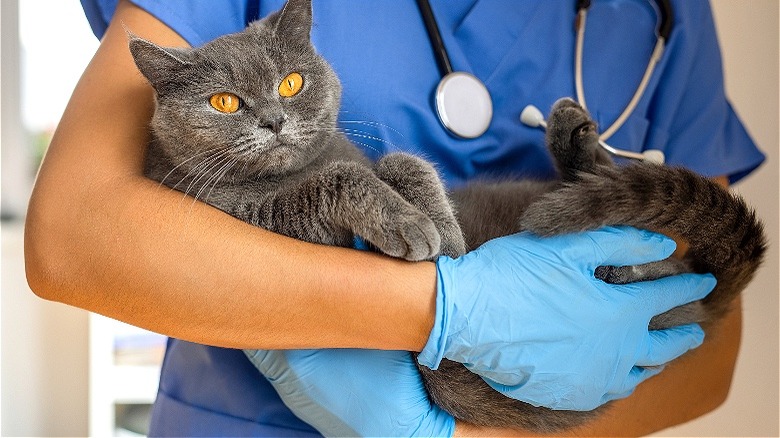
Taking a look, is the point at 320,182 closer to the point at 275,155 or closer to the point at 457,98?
the point at 275,155

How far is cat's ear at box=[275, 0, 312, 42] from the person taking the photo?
0.91 metres

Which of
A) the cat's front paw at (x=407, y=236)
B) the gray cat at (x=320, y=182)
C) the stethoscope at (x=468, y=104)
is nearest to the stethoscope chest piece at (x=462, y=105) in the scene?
the stethoscope at (x=468, y=104)

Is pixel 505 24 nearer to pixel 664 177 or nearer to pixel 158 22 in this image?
pixel 664 177

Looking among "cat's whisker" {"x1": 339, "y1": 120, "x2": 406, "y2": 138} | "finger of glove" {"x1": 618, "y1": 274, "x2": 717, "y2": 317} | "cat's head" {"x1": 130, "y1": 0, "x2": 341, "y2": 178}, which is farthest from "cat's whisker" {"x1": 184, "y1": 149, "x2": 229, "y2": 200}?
"finger of glove" {"x1": 618, "y1": 274, "x2": 717, "y2": 317}

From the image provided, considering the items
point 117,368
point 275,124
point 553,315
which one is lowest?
point 117,368

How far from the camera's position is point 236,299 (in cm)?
78

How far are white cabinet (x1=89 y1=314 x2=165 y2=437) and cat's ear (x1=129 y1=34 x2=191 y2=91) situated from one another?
147 centimetres

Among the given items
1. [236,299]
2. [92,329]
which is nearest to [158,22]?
[236,299]

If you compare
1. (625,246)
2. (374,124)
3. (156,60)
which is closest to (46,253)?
(156,60)

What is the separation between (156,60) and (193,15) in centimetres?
14

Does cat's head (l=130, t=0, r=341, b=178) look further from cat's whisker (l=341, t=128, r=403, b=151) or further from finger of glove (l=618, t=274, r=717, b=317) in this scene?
finger of glove (l=618, t=274, r=717, b=317)

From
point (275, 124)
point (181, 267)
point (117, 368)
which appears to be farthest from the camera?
point (117, 368)

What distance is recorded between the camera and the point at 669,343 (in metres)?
0.98

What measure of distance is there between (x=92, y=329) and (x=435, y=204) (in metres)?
1.63
